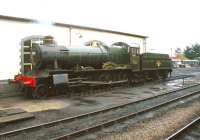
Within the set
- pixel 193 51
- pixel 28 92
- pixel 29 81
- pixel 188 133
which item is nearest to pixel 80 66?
pixel 28 92

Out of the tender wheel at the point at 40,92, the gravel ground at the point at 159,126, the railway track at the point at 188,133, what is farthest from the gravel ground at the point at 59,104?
the railway track at the point at 188,133

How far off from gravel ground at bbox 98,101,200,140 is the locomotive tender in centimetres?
657

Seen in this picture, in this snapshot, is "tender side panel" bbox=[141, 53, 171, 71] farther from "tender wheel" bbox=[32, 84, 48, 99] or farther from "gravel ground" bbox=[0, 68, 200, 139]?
"tender wheel" bbox=[32, 84, 48, 99]

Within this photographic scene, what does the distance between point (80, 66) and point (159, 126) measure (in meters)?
8.98

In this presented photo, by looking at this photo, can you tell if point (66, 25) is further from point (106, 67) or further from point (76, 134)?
point (76, 134)

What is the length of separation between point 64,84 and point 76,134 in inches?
306

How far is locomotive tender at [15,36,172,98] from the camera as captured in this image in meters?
15.4

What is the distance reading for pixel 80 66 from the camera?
17.6 m

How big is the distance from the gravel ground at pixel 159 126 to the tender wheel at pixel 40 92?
690 centimetres

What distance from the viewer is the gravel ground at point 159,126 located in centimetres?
829

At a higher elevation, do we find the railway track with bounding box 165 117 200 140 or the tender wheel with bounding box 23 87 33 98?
the tender wheel with bounding box 23 87 33 98

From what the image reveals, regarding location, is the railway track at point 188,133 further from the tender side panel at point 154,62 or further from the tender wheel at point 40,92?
the tender side panel at point 154,62

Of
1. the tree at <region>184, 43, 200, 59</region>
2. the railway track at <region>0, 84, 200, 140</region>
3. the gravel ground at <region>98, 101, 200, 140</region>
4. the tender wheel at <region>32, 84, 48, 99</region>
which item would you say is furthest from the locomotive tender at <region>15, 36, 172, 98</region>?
the tree at <region>184, 43, 200, 59</region>

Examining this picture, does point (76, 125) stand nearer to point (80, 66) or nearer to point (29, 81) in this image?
point (29, 81)
